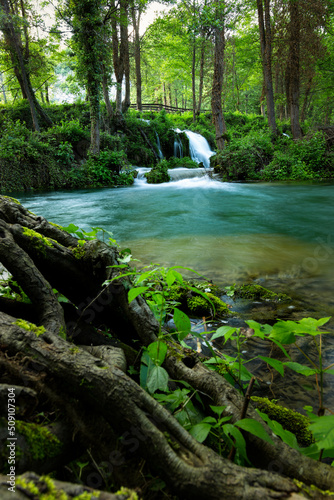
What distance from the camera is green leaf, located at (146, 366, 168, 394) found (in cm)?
142

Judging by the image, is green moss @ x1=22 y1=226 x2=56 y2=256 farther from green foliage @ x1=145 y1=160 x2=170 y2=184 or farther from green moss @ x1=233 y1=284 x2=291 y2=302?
green foliage @ x1=145 y1=160 x2=170 y2=184

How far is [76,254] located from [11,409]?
1402 millimetres

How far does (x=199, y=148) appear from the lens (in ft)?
89.4

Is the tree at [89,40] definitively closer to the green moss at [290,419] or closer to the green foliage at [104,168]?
the green foliage at [104,168]

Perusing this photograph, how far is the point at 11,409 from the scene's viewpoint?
113 centimetres

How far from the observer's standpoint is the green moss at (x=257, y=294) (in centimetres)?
392

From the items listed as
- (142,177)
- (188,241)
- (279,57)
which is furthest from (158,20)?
(188,241)

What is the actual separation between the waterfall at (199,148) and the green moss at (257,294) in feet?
74.0

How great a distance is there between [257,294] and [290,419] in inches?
88.6

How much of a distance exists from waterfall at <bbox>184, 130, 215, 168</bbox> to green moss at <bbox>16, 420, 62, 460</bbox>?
2564 centimetres

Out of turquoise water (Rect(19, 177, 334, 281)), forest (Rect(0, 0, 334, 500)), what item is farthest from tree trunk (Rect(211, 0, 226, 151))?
forest (Rect(0, 0, 334, 500))

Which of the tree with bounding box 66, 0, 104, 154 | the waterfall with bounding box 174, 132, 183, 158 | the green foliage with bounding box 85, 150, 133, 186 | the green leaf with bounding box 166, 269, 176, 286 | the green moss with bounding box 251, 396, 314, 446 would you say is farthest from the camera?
the waterfall with bounding box 174, 132, 183, 158

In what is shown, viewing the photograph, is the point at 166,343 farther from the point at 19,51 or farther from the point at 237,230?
the point at 19,51

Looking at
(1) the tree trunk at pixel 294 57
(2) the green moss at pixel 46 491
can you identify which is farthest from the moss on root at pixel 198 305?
(1) the tree trunk at pixel 294 57
